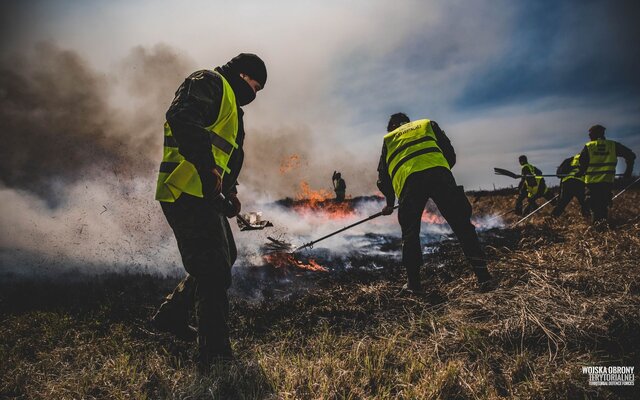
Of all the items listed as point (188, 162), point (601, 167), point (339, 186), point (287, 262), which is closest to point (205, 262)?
point (188, 162)

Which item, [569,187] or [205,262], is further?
[569,187]

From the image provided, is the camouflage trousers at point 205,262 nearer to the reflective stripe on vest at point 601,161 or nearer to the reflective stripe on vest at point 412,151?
the reflective stripe on vest at point 412,151

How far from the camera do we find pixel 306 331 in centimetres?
281

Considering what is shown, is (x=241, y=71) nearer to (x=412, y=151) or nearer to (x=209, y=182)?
(x=209, y=182)

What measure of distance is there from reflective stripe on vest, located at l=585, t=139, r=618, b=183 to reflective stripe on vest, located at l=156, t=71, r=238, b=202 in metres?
7.31

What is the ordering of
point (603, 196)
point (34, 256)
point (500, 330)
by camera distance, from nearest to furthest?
point (500, 330), point (34, 256), point (603, 196)

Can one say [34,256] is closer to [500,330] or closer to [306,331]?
[306,331]

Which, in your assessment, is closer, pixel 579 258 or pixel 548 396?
pixel 548 396

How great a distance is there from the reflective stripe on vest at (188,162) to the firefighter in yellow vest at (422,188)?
1980 millimetres

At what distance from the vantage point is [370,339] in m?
2.43

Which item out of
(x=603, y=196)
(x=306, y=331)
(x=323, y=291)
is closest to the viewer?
(x=306, y=331)

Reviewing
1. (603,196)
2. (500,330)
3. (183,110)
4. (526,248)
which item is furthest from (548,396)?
(603,196)

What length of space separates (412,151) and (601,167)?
539 cm

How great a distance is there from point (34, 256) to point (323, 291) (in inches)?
163
